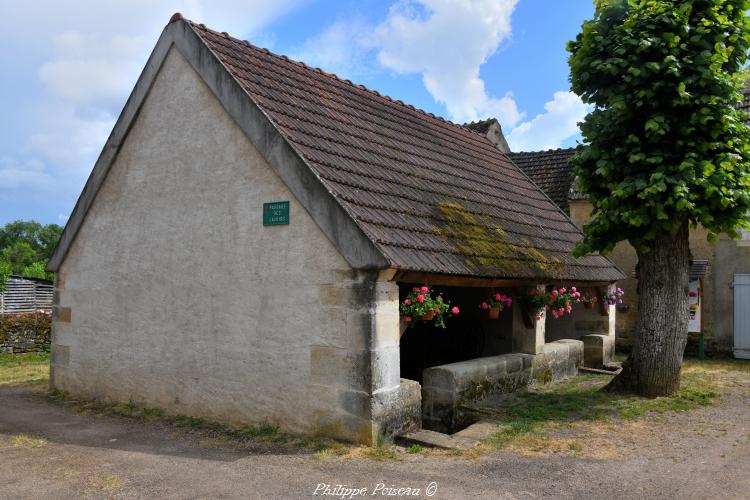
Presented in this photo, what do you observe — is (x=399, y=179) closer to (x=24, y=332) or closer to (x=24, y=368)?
(x=24, y=368)

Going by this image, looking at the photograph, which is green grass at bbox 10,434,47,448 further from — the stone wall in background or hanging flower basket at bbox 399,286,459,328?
the stone wall in background

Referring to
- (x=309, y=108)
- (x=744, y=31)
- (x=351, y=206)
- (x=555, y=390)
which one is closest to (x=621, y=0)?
(x=744, y=31)

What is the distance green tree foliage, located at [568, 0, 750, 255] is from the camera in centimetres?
773

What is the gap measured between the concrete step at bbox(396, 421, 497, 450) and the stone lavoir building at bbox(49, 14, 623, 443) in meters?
0.21

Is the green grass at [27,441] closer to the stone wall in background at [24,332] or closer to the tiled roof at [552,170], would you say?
the stone wall in background at [24,332]

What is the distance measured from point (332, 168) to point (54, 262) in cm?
523

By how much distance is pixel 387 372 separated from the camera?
20.4ft

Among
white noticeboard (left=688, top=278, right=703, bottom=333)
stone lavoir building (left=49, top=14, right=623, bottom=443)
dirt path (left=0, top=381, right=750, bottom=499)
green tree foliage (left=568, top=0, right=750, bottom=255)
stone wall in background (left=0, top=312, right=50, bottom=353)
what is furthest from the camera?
A: stone wall in background (left=0, top=312, right=50, bottom=353)

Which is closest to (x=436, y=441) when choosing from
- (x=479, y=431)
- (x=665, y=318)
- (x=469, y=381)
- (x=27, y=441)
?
(x=479, y=431)

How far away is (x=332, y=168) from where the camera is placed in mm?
7023

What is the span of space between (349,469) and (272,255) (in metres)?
2.52

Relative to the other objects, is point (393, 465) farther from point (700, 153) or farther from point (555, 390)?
point (700, 153)

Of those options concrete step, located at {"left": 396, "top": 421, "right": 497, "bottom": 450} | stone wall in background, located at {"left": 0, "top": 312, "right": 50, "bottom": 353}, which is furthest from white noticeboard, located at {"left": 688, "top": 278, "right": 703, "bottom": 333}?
stone wall in background, located at {"left": 0, "top": 312, "right": 50, "bottom": 353}

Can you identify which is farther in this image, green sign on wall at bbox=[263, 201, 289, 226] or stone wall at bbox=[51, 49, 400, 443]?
green sign on wall at bbox=[263, 201, 289, 226]
